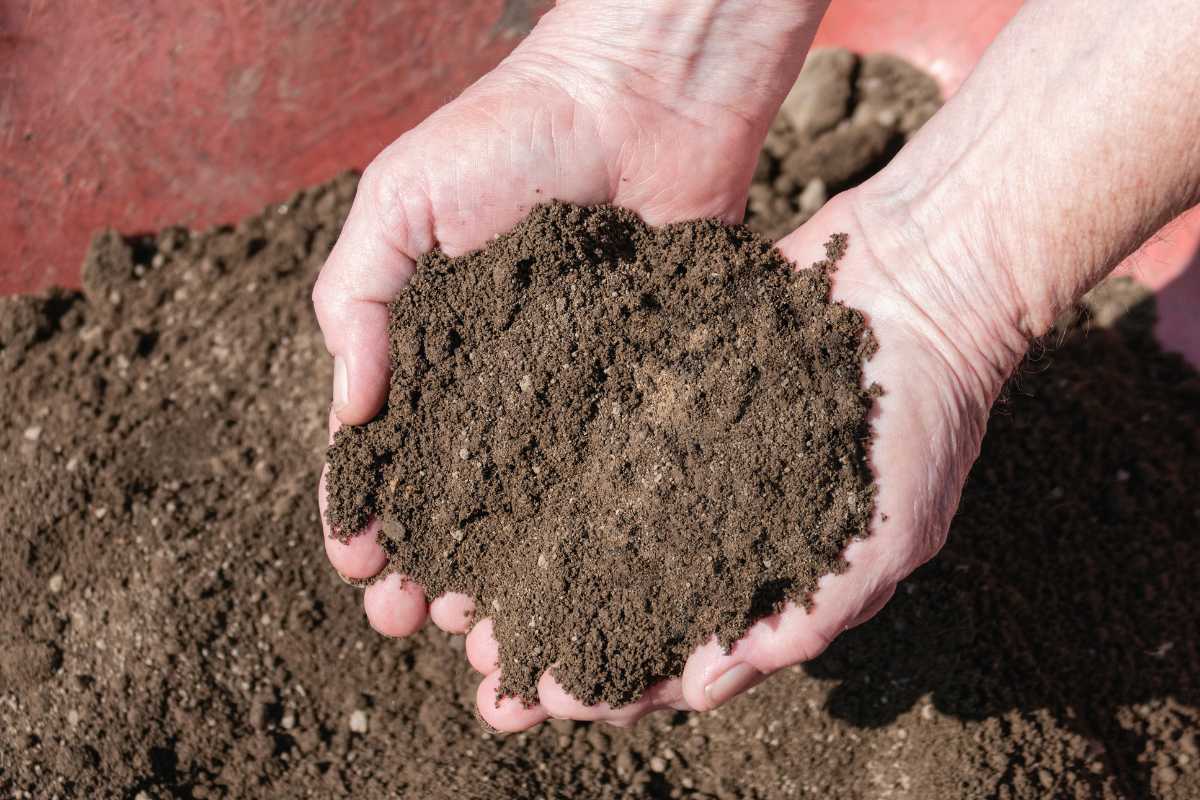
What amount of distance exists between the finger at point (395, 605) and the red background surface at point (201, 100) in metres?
1.08

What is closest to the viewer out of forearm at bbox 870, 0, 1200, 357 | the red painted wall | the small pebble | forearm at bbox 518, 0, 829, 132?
forearm at bbox 870, 0, 1200, 357

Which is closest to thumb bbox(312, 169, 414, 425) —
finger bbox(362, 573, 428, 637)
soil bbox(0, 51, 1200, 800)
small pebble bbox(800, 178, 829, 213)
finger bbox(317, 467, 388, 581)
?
finger bbox(317, 467, 388, 581)

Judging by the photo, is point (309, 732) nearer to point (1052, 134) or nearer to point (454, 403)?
point (454, 403)

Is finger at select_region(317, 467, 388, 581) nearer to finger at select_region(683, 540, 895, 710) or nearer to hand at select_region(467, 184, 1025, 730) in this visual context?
hand at select_region(467, 184, 1025, 730)

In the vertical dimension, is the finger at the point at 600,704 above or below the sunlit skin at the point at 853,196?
below

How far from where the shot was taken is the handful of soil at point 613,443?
3.95ft

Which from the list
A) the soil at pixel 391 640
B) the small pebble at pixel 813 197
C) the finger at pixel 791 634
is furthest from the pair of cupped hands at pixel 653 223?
the small pebble at pixel 813 197

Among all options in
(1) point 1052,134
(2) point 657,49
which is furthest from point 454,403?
(1) point 1052,134

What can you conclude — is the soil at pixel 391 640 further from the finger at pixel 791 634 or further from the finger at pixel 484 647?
the finger at pixel 791 634

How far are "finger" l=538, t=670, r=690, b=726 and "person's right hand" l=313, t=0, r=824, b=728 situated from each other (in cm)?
6

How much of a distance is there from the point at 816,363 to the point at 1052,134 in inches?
16.7

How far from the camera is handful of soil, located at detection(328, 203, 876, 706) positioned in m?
1.20

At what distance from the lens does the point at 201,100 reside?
1.93 metres

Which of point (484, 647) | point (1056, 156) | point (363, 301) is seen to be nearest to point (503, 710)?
point (484, 647)
